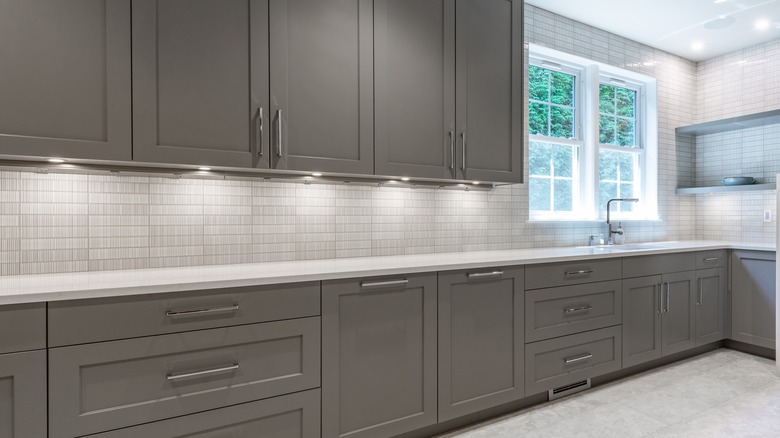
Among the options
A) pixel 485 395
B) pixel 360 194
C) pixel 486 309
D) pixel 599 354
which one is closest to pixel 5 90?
pixel 360 194

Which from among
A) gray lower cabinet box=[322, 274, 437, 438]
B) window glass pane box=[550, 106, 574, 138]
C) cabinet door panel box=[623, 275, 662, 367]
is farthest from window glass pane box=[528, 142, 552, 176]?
gray lower cabinet box=[322, 274, 437, 438]

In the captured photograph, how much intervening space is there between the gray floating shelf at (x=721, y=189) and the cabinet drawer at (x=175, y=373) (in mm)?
3832

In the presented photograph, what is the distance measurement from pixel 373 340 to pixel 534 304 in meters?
1.00

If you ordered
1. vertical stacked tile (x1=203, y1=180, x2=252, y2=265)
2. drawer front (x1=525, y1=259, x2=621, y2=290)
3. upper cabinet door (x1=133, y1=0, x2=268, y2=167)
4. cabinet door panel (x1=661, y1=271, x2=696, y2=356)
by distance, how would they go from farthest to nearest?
cabinet door panel (x1=661, y1=271, x2=696, y2=356), drawer front (x1=525, y1=259, x2=621, y2=290), vertical stacked tile (x1=203, y1=180, x2=252, y2=265), upper cabinet door (x1=133, y1=0, x2=268, y2=167)

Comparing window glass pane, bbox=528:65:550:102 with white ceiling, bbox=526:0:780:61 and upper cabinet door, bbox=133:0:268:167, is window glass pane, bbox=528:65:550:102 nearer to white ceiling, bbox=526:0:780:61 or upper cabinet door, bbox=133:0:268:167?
white ceiling, bbox=526:0:780:61

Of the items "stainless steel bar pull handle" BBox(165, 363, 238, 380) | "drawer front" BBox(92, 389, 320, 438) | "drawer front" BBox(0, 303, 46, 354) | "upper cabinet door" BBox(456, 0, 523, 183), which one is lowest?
"drawer front" BBox(92, 389, 320, 438)

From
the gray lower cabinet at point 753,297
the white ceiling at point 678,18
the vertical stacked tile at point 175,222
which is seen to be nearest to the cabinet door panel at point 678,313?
the gray lower cabinet at point 753,297

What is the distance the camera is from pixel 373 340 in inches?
76.7

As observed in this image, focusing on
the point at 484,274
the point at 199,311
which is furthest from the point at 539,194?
the point at 199,311

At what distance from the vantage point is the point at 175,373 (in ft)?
5.07

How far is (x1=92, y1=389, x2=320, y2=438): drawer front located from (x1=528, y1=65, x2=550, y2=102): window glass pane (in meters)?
2.66

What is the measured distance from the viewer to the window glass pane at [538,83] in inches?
131

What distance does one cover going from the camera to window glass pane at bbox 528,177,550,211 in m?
3.33

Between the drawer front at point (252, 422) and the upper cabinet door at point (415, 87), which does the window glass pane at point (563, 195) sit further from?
the drawer front at point (252, 422)
